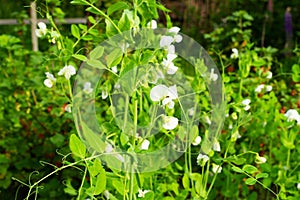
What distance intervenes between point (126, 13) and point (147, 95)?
28 cm

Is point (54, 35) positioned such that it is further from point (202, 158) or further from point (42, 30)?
point (202, 158)

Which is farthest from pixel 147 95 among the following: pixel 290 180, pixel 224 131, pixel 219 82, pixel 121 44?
pixel 224 131

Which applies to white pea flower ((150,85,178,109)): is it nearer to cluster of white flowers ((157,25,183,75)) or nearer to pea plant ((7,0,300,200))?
pea plant ((7,0,300,200))

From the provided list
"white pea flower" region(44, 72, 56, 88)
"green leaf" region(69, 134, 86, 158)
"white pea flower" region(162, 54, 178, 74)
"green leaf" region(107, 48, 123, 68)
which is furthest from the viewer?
"white pea flower" region(44, 72, 56, 88)

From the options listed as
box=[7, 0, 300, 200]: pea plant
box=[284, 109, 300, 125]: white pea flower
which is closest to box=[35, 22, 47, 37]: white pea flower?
box=[7, 0, 300, 200]: pea plant

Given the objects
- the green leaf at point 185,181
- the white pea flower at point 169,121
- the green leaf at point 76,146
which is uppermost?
the white pea flower at point 169,121

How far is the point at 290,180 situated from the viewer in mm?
1684

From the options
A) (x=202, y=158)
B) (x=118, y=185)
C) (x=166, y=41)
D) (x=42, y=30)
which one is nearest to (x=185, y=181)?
(x=202, y=158)

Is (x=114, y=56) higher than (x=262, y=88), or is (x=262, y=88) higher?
(x=114, y=56)

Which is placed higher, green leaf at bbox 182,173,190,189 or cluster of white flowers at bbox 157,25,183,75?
cluster of white flowers at bbox 157,25,183,75

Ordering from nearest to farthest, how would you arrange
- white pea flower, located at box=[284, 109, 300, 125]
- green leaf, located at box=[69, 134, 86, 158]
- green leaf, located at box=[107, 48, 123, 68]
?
green leaf, located at box=[69, 134, 86, 158] < green leaf, located at box=[107, 48, 123, 68] < white pea flower, located at box=[284, 109, 300, 125]

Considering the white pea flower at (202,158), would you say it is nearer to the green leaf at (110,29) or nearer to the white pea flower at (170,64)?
the white pea flower at (170,64)

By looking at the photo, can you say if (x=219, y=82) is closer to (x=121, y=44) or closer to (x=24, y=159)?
(x=121, y=44)

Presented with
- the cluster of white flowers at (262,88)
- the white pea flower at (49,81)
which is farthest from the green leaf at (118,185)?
the cluster of white flowers at (262,88)
